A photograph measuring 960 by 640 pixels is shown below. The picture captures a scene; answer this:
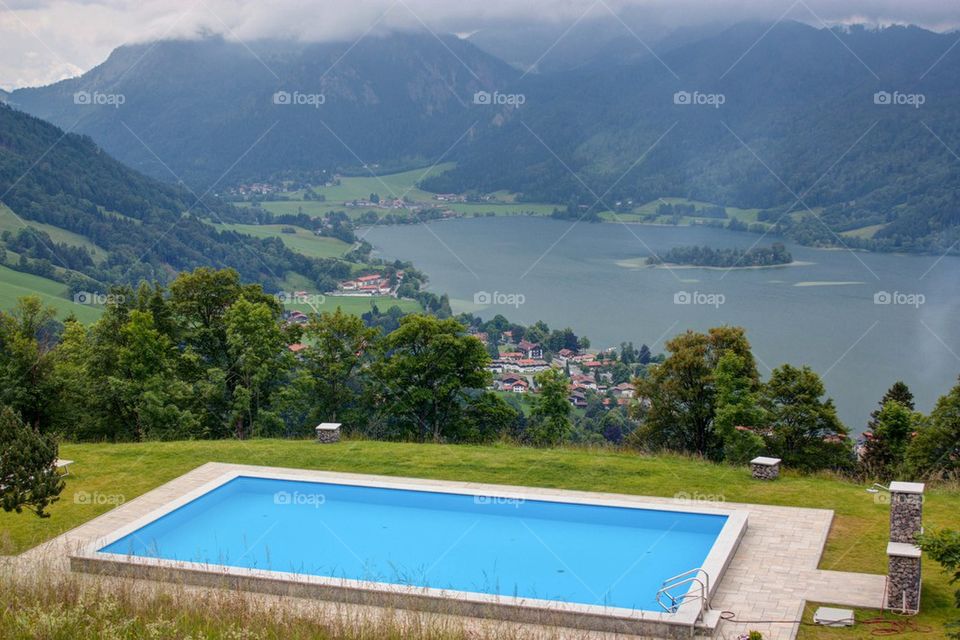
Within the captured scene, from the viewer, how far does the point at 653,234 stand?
82.6 meters

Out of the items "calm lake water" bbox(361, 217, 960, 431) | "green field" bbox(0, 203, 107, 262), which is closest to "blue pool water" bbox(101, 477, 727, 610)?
"calm lake water" bbox(361, 217, 960, 431)

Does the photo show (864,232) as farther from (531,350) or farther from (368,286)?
(531,350)

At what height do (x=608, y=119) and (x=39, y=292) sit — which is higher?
(x=608, y=119)

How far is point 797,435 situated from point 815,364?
3015 centimetres

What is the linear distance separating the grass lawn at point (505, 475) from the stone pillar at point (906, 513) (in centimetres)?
76

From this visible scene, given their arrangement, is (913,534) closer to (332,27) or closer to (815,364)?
(815,364)

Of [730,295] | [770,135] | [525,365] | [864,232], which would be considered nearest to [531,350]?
[525,365]

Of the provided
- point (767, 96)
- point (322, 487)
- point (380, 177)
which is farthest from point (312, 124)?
point (322, 487)

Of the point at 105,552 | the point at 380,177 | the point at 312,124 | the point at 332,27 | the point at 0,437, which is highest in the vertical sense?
the point at 332,27

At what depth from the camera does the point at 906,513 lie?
24.5ft

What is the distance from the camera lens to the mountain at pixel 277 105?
369ft

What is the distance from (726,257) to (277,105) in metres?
70.3

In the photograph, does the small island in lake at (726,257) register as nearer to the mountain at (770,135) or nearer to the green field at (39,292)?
the mountain at (770,135)

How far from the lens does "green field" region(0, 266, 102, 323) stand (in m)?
47.6
